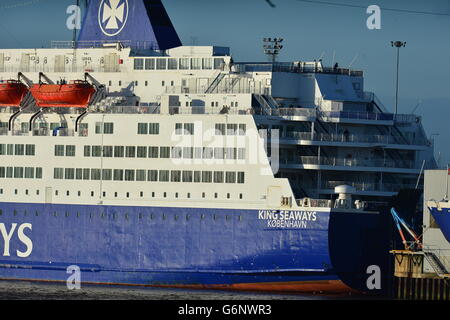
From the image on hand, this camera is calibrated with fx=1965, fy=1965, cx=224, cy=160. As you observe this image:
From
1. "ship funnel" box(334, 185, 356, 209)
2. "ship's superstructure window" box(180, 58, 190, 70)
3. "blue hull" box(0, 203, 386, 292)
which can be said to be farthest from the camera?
"ship's superstructure window" box(180, 58, 190, 70)

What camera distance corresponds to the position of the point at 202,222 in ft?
255

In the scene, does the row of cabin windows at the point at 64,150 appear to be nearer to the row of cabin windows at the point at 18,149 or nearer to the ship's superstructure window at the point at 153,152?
the row of cabin windows at the point at 18,149

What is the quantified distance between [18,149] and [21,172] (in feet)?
3.20

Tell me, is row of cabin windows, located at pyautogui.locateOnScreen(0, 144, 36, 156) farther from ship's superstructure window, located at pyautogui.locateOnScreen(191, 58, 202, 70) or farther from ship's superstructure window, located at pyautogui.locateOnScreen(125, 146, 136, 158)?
ship's superstructure window, located at pyautogui.locateOnScreen(191, 58, 202, 70)

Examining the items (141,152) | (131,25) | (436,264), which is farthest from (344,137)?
(131,25)

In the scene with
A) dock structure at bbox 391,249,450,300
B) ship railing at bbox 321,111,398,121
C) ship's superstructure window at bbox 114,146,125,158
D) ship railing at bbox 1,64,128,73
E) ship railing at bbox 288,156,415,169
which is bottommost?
dock structure at bbox 391,249,450,300

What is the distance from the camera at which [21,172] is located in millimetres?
81875

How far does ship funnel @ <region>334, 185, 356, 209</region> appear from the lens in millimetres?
76562

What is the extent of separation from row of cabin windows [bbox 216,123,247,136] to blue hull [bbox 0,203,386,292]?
10.1 feet

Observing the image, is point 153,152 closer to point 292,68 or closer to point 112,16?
point 292,68

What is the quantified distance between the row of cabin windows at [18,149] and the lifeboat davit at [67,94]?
191 centimetres

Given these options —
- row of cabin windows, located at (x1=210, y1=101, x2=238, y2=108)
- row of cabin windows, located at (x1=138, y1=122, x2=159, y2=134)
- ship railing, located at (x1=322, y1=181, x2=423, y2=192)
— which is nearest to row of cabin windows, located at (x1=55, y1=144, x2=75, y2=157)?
row of cabin windows, located at (x1=138, y1=122, x2=159, y2=134)
